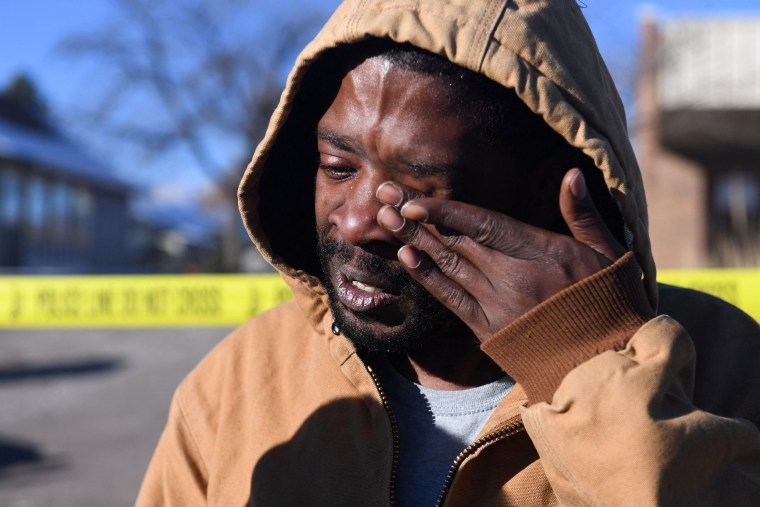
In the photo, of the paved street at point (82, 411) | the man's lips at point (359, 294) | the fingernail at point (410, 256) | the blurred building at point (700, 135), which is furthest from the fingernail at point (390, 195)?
the blurred building at point (700, 135)

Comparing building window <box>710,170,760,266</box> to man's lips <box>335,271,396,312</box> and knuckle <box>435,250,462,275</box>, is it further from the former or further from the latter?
knuckle <box>435,250,462,275</box>

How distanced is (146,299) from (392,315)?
6.18 metres

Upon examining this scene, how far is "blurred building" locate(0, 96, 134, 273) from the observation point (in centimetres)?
2642

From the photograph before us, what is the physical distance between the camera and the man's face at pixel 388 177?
6.22 ft

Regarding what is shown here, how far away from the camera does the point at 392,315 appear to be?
6.50ft

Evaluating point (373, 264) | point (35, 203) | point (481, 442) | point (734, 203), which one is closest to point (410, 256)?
point (373, 264)

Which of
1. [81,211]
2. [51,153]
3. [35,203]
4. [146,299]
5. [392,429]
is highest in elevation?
[392,429]

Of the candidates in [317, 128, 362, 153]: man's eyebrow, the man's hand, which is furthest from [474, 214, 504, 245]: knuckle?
[317, 128, 362, 153]: man's eyebrow

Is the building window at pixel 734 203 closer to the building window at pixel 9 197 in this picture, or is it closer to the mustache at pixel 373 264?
the mustache at pixel 373 264

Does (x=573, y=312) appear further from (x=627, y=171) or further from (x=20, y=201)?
(x=20, y=201)

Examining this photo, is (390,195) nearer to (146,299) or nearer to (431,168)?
(431,168)

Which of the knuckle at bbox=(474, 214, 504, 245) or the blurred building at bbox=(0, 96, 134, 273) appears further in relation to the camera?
the blurred building at bbox=(0, 96, 134, 273)

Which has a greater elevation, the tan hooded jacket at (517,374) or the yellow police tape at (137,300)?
the tan hooded jacket at (517,374)

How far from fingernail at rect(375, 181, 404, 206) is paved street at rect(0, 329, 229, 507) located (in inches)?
211
